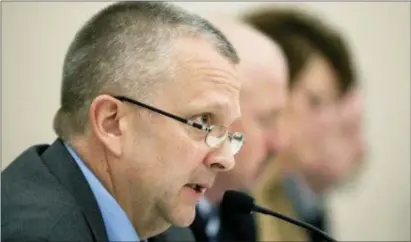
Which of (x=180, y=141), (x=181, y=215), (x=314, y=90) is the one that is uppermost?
(x=314, y=90)

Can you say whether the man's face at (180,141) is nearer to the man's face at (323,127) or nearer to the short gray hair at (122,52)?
the short gray hair at (122,52)

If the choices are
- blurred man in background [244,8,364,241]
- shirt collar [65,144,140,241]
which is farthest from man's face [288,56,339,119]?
shirt collar [65,144,140,241]

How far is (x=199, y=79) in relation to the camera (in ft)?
3.44

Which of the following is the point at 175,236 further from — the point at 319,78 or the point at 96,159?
the point at 319,78

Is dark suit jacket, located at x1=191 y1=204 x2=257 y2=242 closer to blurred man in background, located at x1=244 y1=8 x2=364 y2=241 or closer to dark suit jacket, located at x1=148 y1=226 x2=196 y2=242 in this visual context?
dark suit jacket, located at x1=148 y1=226 x2=196 y2=242

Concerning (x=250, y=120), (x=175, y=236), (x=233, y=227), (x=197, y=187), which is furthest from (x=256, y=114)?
(x=197, y=187)

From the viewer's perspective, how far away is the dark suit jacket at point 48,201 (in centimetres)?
90

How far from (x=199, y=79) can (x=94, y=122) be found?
195mm

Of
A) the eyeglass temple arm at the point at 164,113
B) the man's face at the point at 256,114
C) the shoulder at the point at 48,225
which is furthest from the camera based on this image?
the man's face at the point at 256,114

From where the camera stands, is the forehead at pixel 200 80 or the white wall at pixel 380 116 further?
the white wall at pixel 380 116

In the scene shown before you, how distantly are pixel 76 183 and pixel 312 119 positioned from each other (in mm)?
1168

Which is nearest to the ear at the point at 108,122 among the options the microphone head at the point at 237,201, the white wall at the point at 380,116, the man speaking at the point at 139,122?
the man speaking at the point at 139,122

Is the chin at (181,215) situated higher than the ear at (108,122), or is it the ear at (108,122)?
the ear at (108,122)

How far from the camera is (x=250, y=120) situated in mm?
1698
